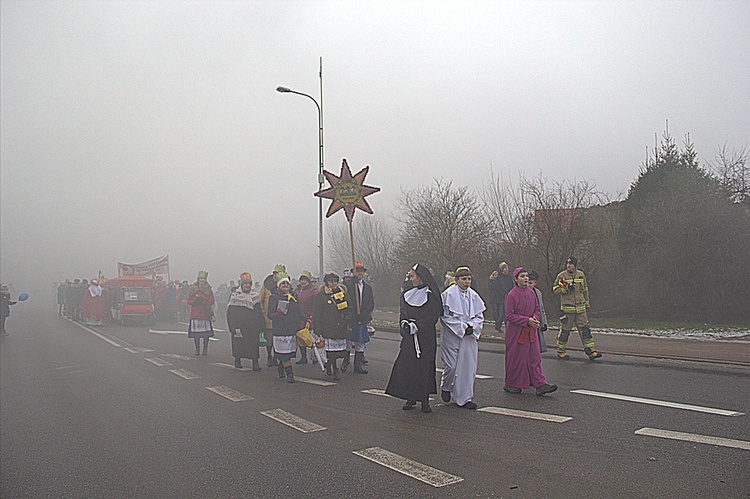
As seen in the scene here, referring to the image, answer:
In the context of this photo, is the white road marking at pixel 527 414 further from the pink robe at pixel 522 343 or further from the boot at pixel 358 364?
the boot at pixel 358 364

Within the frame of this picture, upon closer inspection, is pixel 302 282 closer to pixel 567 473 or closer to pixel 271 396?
pixel 271 396

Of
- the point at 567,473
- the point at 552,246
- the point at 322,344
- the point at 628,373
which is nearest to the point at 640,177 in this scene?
the point at 552,246

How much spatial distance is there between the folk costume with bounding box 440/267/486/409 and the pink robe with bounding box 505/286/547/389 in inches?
26.8

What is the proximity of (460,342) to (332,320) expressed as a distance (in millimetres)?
3120

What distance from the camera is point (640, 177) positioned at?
22.4 metres

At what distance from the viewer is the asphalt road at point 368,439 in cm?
489

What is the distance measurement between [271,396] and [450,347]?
293 cm

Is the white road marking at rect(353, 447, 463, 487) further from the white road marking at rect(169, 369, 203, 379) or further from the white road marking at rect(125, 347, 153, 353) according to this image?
the white road marking at rect(125, 347, 153, 353)

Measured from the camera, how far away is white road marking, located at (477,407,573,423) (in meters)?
6.82

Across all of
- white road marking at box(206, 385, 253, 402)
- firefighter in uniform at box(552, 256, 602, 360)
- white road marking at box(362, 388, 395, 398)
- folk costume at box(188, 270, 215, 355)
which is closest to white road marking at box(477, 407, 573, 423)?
white road marking at box(362, 388, 395, 398)

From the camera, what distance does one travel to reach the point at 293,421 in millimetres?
7277

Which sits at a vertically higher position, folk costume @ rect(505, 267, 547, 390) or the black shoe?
folk costume @ rect(505, 267, 547, 390)

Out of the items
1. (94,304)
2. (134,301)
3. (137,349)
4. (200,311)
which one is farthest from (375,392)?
(94,304)

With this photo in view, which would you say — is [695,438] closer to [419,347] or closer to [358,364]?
[419,347]
